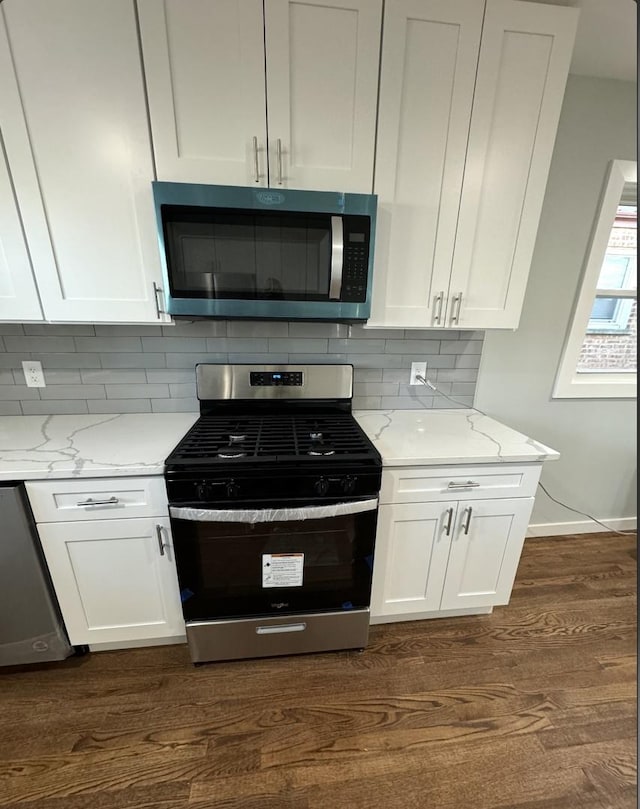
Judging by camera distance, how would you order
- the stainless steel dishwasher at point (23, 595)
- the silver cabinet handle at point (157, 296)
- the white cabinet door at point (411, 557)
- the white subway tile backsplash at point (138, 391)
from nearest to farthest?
the stainless steel dishwasher at point (23, 595) < the silver cabinet handle at point (157, 296) < the white cabinet door at point (411, 557) < the white subway tile backsplash at point (138, 391)

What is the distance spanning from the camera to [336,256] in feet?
4.05

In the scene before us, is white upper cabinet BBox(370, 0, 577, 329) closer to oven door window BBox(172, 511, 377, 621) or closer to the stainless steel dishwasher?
oven door window BBox(172, 511, 377, 621)

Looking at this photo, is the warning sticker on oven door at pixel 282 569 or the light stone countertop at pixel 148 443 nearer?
the light stone countertop at pixel 148 443

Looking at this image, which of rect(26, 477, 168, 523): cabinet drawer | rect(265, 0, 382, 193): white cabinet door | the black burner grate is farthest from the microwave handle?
rect(26, 477, 168, 523): cabinet drawer

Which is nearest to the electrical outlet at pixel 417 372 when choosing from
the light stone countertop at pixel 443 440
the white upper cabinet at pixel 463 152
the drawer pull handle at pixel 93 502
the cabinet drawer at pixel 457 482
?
the light stone countertop at pixel 443 440

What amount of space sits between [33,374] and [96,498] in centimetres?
83

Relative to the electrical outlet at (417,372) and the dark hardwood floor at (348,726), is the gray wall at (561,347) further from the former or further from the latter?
the dark hardwood floor at (348,726)

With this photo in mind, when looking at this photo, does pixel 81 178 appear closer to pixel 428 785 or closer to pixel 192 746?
pixel 192 746

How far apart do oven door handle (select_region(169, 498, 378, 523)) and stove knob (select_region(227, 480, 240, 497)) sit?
6 cm

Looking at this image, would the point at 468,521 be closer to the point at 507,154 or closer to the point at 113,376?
the point at 507,154

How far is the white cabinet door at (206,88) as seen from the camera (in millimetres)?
1083

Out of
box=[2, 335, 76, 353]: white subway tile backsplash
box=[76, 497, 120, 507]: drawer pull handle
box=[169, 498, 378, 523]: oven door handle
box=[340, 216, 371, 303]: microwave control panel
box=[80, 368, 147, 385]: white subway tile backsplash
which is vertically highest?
box=[340, 216, 371, 303]: microwave control panel

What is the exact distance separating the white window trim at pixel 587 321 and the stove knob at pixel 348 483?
A: 5.15 feet

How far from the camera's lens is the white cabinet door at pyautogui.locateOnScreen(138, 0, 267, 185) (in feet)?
3.55
